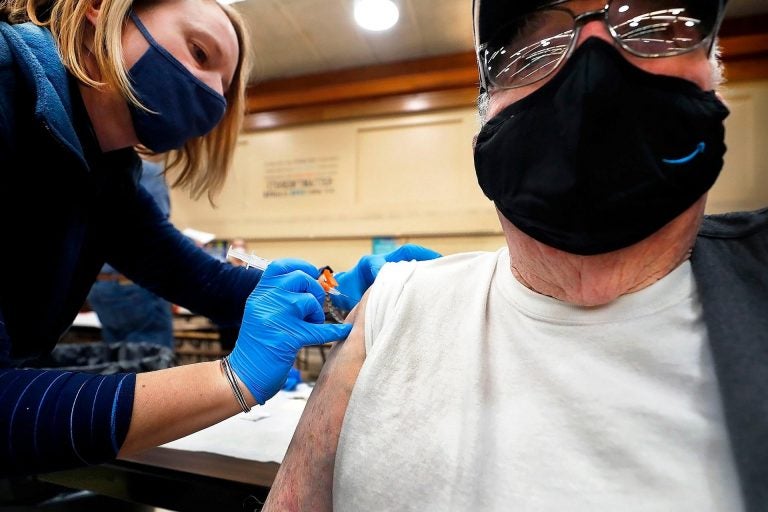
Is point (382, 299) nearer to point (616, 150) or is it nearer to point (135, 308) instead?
point (616, 150)

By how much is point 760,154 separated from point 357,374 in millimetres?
3663

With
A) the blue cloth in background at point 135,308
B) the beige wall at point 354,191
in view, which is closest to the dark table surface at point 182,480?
the blue cloth in background at point 135,308

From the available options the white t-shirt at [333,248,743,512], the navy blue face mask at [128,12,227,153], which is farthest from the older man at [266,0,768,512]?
the navy blue face mask at [128,12,227,153]

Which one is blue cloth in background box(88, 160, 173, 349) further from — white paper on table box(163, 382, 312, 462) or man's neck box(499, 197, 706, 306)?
man's neck box(499, 197, 706, 306)

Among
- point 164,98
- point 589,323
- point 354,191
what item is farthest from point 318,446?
point 354,191

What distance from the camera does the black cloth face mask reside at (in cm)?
54

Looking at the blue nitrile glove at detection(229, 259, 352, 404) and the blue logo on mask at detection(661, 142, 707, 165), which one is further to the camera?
the blue nitrile glove at detection(229, 259, 352, 404)

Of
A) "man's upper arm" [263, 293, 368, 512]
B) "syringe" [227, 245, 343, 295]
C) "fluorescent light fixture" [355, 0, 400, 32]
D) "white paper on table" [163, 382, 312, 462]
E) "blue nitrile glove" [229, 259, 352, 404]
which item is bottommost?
"white paper on table" [163, 382, 312, 462]

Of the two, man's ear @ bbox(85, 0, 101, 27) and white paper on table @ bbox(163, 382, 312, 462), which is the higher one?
man's ear @ bbox(85, 0, 101, 27)

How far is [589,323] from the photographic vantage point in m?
0.61

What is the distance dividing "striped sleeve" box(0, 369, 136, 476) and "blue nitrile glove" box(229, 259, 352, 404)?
0.75 feet

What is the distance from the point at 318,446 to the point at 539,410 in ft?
1.23

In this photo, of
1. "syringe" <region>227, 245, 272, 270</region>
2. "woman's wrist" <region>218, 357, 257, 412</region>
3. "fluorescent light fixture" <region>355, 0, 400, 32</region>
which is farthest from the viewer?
"fluorescent light fixture" <region>355, 0, 400, 32</region>

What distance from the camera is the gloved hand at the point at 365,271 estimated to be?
116 centimetres
